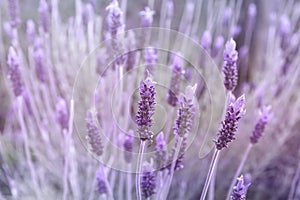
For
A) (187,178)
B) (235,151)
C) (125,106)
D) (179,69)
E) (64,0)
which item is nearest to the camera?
(179,69)

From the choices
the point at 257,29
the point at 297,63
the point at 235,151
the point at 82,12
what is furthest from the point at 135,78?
the point at 257,29

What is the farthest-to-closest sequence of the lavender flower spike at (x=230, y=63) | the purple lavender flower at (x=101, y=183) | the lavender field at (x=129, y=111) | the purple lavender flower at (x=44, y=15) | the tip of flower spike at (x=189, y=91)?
the purple lavender flower at (x=44, y=15) → the lavender field at (x=129, y=111) → the purple lavender flower at (x=101, y=183) → the lavender flower spike at (x=230, y=63) → the tip of flower spike at (x=189, y=91)

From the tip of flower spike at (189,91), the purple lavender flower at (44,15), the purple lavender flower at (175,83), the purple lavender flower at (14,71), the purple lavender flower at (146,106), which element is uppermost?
the purple lavender flower at (44,15)

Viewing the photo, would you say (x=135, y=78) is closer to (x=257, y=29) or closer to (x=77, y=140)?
(x=77, y=140)

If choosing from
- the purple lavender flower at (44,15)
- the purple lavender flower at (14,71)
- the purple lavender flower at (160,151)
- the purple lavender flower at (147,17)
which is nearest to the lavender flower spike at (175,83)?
the purple lavender flower at (160,151)

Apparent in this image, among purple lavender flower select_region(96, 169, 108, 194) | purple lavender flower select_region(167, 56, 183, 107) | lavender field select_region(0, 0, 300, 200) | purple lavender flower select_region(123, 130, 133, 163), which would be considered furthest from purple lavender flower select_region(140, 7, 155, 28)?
purple lavender flower select_region(96, 169, 108, 194)

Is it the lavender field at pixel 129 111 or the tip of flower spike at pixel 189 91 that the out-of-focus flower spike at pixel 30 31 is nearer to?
the lavender field at pixel 129 111
